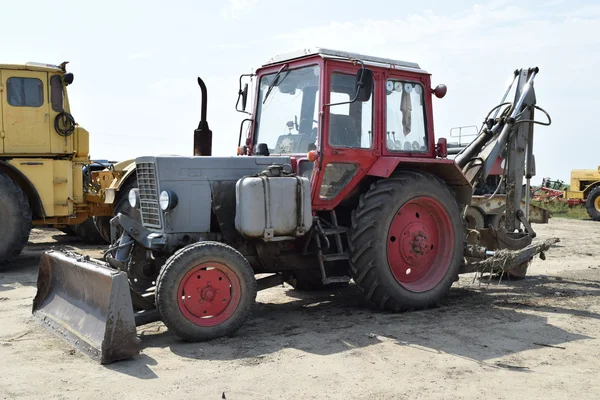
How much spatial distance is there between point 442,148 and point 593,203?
1632cm

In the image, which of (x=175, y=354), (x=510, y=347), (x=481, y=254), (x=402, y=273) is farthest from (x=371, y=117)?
(x=175, y=354)

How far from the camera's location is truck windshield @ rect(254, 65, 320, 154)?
615cm

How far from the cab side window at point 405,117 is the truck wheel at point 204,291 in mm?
2172

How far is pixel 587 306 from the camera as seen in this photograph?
6.60 metres

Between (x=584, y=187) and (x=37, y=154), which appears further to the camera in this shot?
(x=584, y=187)

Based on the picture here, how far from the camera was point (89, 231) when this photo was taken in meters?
11.9

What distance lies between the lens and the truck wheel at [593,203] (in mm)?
20828

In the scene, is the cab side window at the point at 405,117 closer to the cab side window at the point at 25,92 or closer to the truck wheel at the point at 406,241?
the truck wheel at the point at 406,241

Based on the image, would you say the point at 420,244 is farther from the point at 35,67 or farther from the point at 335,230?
the point at 35,67

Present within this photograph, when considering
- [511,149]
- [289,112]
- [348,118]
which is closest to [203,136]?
[289,112]

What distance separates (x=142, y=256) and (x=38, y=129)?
4.69 meters

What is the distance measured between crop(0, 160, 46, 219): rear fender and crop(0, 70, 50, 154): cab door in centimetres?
27

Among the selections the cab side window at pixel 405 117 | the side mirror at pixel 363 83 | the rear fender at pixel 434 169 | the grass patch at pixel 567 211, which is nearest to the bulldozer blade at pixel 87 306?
the side mirror at pixel 363 83

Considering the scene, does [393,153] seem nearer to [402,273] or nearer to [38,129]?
[402,273]
